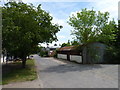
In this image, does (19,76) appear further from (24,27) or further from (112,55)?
(112,55)

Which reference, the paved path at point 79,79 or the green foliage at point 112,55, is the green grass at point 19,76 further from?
the green foliage at point 112,55

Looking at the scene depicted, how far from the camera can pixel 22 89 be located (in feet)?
27.5

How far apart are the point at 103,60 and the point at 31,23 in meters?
15.1

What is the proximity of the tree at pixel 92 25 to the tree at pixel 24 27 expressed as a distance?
633cm

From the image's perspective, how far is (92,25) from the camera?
25.4 m

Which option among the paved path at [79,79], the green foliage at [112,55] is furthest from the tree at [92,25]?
the paved path at [79,79]

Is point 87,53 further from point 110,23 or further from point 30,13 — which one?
point 30,13

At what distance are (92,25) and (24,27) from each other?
503 inches

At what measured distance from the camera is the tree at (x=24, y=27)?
45.0 feet

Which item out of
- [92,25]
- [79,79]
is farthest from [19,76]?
[92,25]

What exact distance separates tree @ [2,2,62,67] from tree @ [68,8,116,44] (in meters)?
6.33

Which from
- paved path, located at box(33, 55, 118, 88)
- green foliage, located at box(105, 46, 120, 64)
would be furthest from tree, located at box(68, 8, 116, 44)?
paved path, located at box(33, 55, 118, 88)

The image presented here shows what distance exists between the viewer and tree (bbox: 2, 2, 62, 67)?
13.7 meters

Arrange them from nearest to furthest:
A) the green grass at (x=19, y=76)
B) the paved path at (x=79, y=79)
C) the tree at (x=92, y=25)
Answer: the paved path at (x=79, y=79) → the green grass at (x=19, y=76) → the tree at (x=92, y=25)
